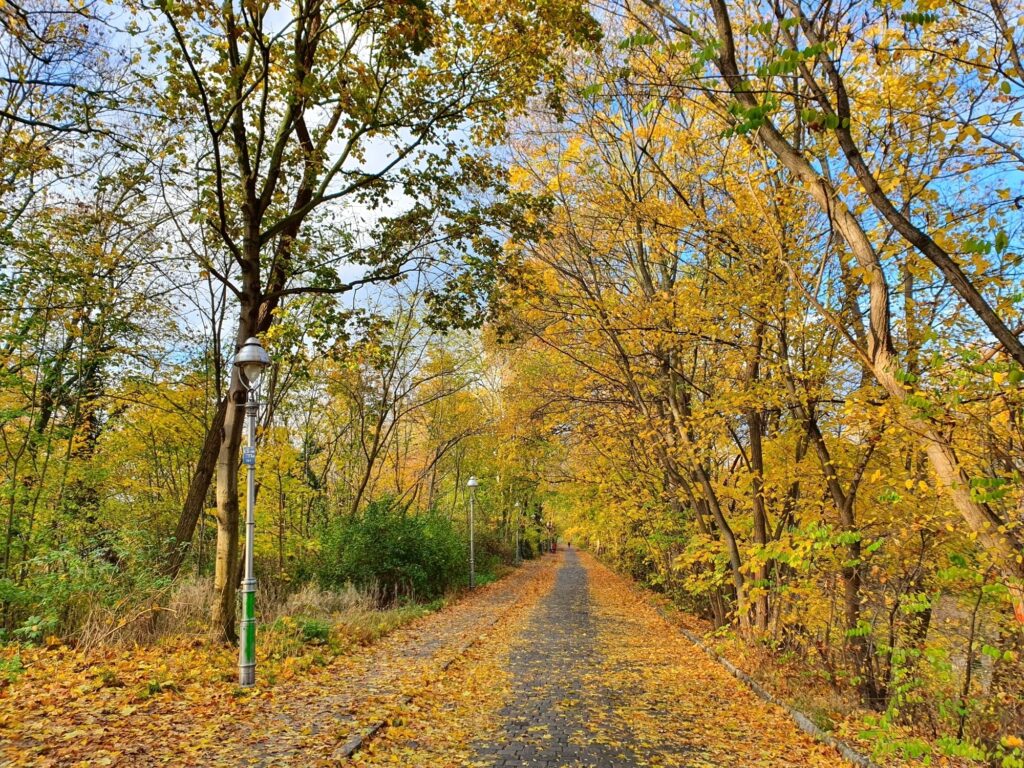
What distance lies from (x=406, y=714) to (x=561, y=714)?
5.37 feet

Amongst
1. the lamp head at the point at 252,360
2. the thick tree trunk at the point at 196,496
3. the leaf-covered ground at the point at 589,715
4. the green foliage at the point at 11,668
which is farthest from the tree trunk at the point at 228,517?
the leaf-covered ground at the point at 589,715

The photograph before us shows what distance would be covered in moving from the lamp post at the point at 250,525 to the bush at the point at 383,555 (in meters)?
7.46

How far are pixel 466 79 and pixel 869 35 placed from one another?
5.25m

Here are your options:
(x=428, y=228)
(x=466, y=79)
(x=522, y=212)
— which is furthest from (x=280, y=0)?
(x=522, y=212)

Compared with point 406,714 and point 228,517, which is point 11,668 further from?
point 406,714

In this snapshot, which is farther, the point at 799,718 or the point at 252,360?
the point at 252,360

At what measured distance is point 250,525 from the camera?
7629 millimetres

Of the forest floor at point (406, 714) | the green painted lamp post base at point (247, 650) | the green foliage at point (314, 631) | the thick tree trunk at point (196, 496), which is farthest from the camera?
the thick tree trunk at point (196, 496)

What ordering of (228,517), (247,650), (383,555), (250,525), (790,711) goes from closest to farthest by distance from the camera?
(790,711) < (247,650) < (250,525) < (228,517) < (383,555)

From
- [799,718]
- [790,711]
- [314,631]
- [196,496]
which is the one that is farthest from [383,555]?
[799,718]

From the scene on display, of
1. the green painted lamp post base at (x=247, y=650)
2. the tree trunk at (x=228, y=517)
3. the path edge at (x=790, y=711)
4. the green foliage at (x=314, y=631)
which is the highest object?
the tree trunk at (x=228, y=517)

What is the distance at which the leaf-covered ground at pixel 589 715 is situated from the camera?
16.9ft

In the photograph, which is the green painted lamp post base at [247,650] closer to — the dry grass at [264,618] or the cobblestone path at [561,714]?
the dry grass at [264,618]

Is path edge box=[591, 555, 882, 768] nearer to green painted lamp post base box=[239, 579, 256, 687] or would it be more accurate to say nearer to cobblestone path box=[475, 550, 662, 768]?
cobblestone path box=[475, 550, 662, 768]
